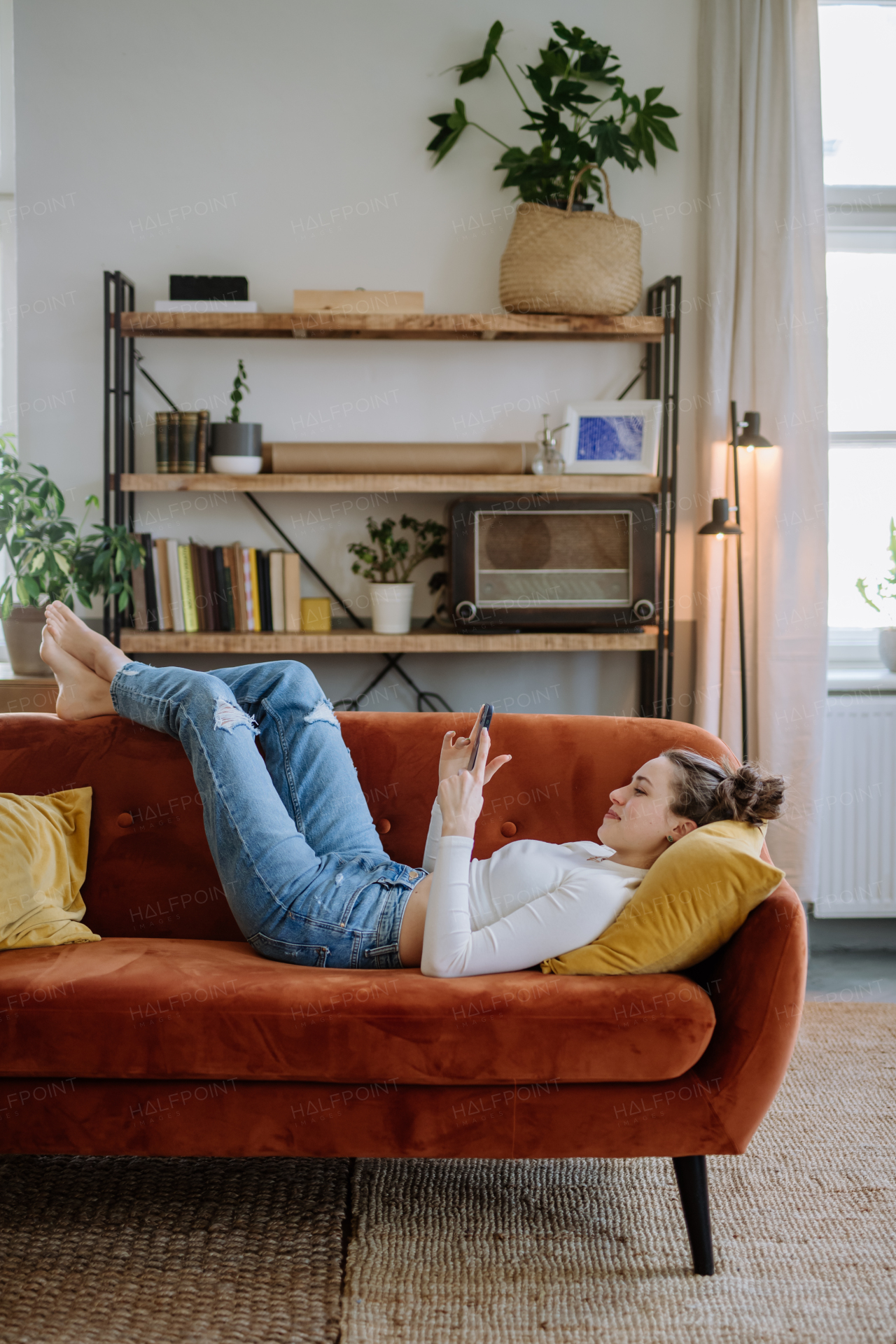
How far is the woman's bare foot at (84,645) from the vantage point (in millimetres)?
1891

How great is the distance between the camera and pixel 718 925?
55.0 inches

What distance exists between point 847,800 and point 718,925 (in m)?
1.68

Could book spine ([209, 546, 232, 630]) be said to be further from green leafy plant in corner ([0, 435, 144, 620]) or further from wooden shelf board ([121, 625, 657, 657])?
green leafy plant in corner ([0, 435, 144, 620])

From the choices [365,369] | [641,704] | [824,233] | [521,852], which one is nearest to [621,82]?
[824,233]

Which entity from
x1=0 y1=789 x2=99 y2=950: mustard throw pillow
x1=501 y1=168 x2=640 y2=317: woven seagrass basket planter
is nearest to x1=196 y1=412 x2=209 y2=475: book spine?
x1=501 y1=168 x2=640 y2=317: woven seagrass basket planter

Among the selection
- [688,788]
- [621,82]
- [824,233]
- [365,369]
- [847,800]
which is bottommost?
[847,800]

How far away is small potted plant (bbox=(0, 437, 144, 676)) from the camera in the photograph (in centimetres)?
259

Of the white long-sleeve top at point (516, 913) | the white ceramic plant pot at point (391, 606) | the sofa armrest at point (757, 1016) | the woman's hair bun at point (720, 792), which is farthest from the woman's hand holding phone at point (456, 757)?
the white ceramic plant pot at point (391, 606)

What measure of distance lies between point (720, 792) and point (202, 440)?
1.87m

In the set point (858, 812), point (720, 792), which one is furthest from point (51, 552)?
point (858, 812)

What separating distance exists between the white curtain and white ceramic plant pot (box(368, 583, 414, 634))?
0.88m

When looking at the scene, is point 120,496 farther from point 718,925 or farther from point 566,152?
point 718,925

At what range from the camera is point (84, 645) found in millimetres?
1904

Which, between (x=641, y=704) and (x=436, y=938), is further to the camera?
(x=641, y=704)
